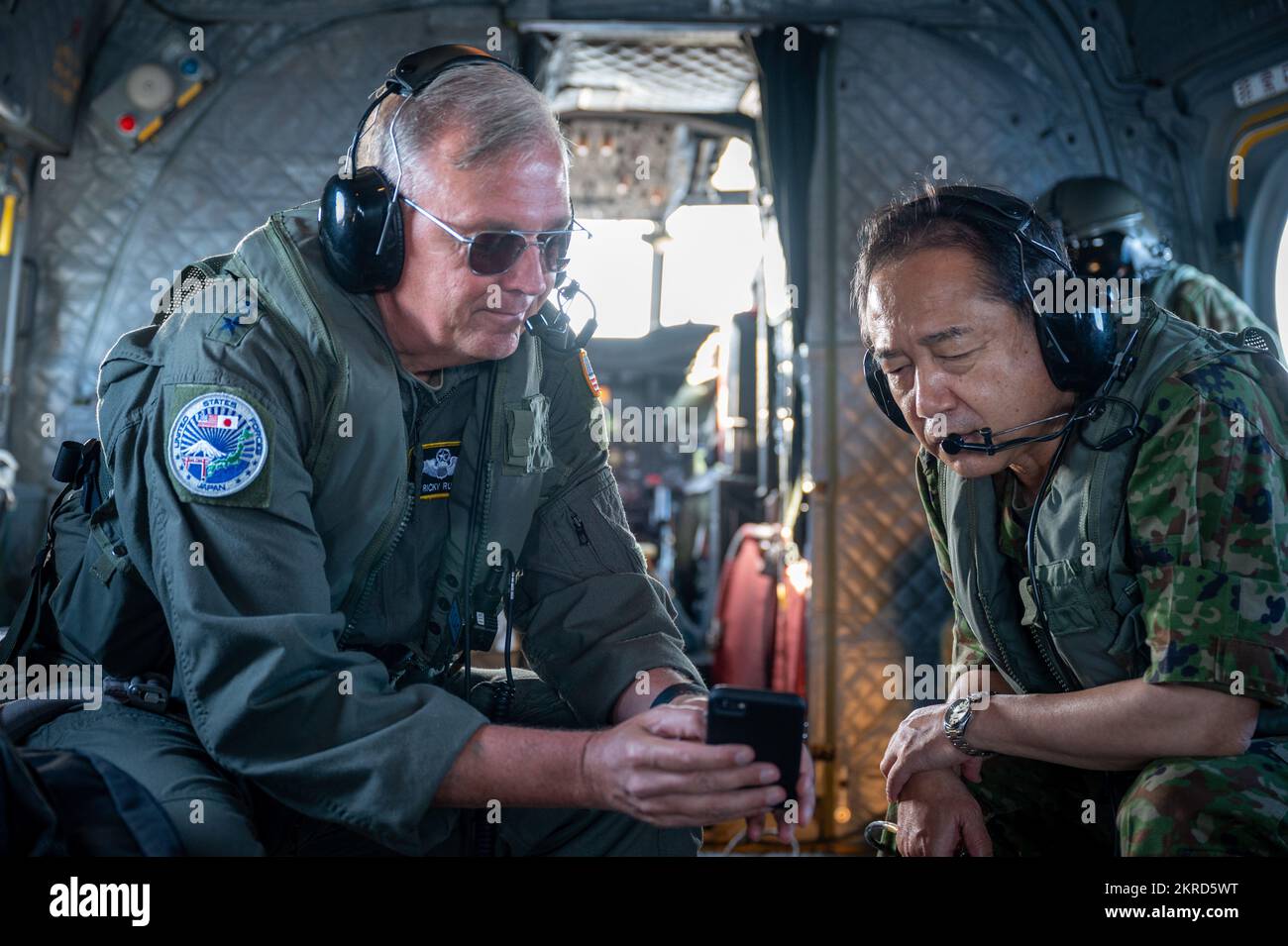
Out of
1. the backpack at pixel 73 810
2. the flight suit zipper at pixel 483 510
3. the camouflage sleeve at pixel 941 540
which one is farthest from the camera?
the camouflage sleeve at pixel 941 540

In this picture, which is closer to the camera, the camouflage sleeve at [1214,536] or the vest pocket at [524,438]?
the camouflage sleeve at [1214,536]

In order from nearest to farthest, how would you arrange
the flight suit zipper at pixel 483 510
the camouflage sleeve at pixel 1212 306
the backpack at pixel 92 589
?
the backpack at pixel 92 589, the flight suit zipper at pixel 483 510, the camouflage sleeve at pixel 1212 306

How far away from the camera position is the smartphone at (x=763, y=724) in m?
1.16

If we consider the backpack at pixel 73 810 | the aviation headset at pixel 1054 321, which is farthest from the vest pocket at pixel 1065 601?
the backpack at pixel 73 810

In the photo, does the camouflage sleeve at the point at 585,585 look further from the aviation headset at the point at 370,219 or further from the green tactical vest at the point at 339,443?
the aviation headset at the point at 370,219

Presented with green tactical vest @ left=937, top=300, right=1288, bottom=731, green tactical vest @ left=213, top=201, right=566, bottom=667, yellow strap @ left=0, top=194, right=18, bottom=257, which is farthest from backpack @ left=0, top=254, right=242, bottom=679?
yellow strap @ left=0, top=194, right=18, bottom=257

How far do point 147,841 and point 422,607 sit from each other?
0.62 meters

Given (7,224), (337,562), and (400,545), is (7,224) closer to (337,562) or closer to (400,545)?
(400,545)

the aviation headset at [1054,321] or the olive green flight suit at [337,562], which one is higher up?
the aviation headset at [1054,321]

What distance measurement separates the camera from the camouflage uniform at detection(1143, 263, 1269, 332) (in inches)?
129

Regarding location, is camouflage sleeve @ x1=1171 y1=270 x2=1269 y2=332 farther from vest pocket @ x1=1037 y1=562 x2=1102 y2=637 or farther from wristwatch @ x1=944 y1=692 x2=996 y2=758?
wristwatch @ x1=944 y1=692 x2=996 y2=758

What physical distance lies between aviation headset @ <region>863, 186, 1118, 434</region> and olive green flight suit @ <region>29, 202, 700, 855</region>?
2.52 feet

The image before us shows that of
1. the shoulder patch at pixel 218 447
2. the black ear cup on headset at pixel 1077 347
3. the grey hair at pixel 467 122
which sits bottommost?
the shoulder patch at pixel 218 447
